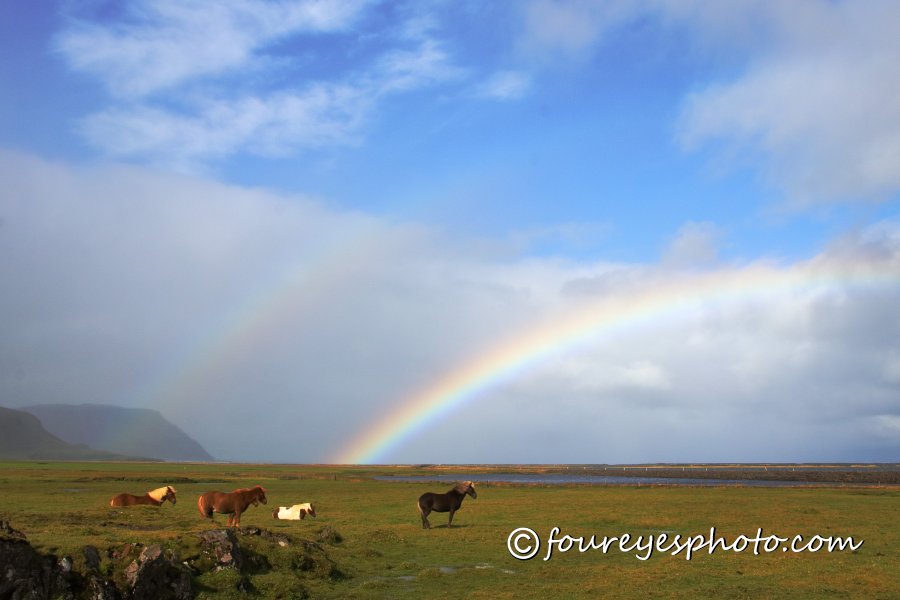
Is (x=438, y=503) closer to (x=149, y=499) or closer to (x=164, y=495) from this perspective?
(x=164, y=495)

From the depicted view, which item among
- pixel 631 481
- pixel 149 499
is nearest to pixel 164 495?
pixel 149 499

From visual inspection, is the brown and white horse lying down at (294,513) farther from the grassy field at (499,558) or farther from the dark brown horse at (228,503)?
the dark brown horse at (228,503)

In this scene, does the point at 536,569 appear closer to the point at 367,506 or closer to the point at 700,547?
the point at 700,547

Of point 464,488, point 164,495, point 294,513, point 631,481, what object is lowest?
point 631,481

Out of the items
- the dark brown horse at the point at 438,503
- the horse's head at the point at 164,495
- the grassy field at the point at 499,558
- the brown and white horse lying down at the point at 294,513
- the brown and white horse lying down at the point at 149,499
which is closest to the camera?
the grassy field at the point at 499,558

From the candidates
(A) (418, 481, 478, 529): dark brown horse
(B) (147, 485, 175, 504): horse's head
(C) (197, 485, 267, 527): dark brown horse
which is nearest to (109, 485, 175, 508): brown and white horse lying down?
(B) (147, 485, 175, 504): horse's head

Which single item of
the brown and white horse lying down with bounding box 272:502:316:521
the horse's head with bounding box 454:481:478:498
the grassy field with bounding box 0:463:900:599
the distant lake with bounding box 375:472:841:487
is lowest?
the distant lake with bounding box 375:472:841:487

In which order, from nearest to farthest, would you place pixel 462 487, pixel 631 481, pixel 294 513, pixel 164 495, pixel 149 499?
pixel 164 495 < pixel 462 487 < pixel 149 499 < pixel 294 513 < pixel 631 481

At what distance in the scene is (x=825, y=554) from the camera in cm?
2238

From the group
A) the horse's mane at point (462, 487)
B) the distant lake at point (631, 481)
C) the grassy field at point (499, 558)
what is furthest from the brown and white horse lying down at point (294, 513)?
the distant lake at point (631, 481)

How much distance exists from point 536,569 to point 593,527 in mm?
11448

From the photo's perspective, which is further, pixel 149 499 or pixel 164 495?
pixel 149 499

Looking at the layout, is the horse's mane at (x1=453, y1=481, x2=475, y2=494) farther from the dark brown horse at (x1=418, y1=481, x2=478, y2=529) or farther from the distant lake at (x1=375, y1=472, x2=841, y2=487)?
the distant lake at (x1=375, y1=472, x2=841, y2=487)

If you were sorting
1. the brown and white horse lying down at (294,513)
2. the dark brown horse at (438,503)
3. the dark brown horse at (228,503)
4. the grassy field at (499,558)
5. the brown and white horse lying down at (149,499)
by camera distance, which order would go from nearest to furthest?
the grassy field at (499,558) → the dark brown horse at (228,503) → the dark brown horse at (438,503) → the brown and white horse lying down at (149,499) → the brown and white horse lying down at (294,513)
